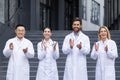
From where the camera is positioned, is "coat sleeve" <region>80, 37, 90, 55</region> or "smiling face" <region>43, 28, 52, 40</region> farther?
"smiling face" <region>43, 28, 52, 40</region>

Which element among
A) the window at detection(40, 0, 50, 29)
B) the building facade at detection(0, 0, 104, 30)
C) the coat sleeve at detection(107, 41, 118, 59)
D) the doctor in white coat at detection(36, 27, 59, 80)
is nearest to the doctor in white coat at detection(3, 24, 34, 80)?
the doctor in white coat at detection(36, 27, 59, 80)

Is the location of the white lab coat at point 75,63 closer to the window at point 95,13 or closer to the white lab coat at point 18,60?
the white lab coat at point 18,60

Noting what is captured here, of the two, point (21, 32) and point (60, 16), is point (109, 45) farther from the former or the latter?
point (60, 16)

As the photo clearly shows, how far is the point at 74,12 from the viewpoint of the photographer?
39.6 m

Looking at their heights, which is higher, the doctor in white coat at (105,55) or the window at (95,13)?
the window at (95,13)

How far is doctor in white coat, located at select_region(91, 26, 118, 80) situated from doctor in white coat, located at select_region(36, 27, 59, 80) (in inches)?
41.5

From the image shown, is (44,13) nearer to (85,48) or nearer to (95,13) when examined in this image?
(85,48)

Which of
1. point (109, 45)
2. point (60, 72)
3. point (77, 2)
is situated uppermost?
point (77, 2)

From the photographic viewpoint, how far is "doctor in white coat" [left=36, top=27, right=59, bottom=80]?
1173 cm

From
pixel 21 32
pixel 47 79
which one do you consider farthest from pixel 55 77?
pixel 21 32

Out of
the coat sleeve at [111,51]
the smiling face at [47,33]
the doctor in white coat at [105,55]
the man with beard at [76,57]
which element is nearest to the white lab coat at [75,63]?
the man with beard at [76,57]

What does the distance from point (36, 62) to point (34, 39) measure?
2.96 meters

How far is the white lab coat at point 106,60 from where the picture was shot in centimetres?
1115

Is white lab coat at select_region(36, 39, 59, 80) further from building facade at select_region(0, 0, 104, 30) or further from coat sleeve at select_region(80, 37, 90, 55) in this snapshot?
building facade at select_region(0, 0, 104, 30)
